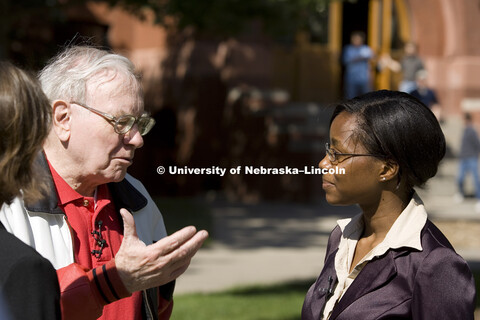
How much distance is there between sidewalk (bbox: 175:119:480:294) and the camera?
9363mm

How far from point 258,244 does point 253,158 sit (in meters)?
5.49

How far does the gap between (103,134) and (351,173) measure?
0.88 meters

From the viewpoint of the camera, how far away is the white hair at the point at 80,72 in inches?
115

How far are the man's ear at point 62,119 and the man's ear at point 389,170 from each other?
1121mm

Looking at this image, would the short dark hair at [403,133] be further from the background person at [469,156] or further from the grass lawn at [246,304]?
the background person at [469,156]

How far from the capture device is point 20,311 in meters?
1.95

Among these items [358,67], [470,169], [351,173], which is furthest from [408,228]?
[358,67]

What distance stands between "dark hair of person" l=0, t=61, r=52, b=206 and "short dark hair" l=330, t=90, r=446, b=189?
114 cm

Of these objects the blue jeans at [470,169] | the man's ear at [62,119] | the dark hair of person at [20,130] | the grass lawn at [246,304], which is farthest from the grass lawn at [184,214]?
the dark hair of person at [20,130]

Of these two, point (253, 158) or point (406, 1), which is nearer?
point (253, 158)

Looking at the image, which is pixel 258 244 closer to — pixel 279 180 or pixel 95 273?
pixel 279 180

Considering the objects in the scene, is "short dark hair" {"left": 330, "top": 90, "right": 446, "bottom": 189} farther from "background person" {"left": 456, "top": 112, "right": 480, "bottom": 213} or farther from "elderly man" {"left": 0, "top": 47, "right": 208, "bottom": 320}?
"background person" {"left": 456, "top": 112, "right": 480, "bottom": 213}

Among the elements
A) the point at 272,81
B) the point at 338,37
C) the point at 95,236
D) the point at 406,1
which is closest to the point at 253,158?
the point at 272,81

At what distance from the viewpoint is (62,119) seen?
2.92m
